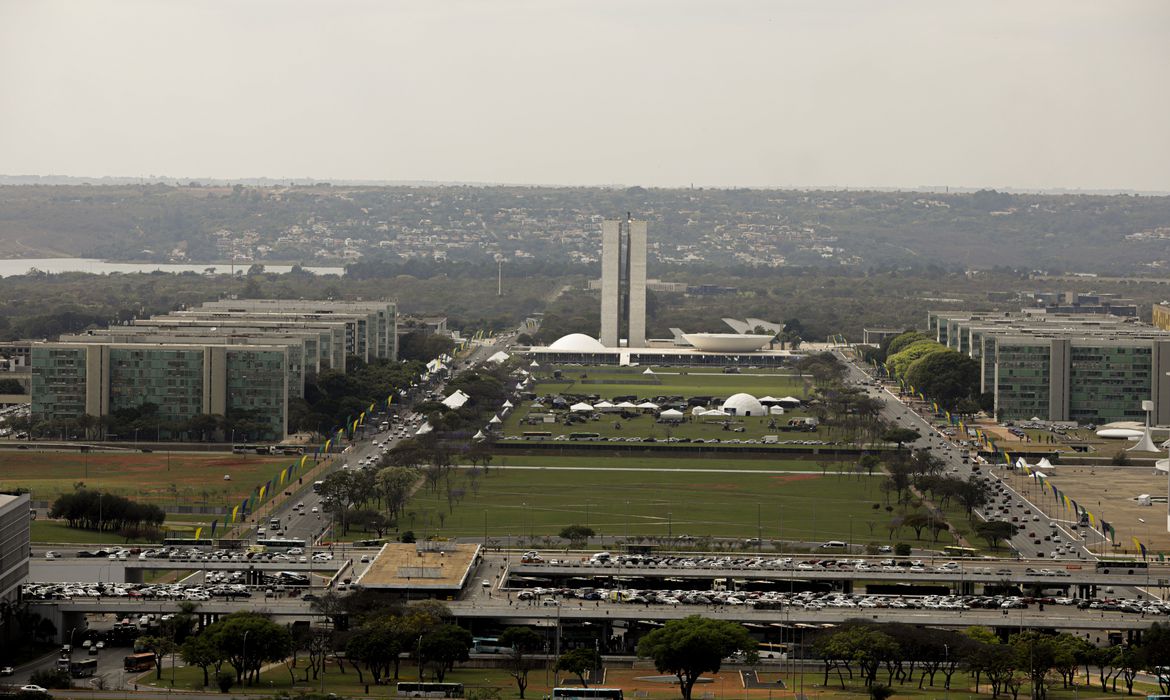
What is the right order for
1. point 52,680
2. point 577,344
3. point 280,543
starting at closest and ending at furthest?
point 52,680 → point 280,543 → point 577,344

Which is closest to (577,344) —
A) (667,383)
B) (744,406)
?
(667,383)

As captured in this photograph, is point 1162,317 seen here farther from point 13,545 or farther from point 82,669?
point 82,669

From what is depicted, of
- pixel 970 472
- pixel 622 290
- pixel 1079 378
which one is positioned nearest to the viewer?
pixel 970 472

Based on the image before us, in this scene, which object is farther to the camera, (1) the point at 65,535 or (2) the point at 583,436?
(2) the point at 583,436

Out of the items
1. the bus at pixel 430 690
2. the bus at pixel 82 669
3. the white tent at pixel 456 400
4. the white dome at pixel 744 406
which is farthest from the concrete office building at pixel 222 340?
the bus at pixel 430 690

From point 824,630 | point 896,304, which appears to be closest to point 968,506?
point 824,630

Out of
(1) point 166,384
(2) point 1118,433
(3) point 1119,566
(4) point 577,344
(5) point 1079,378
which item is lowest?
(3) point 1119,566
